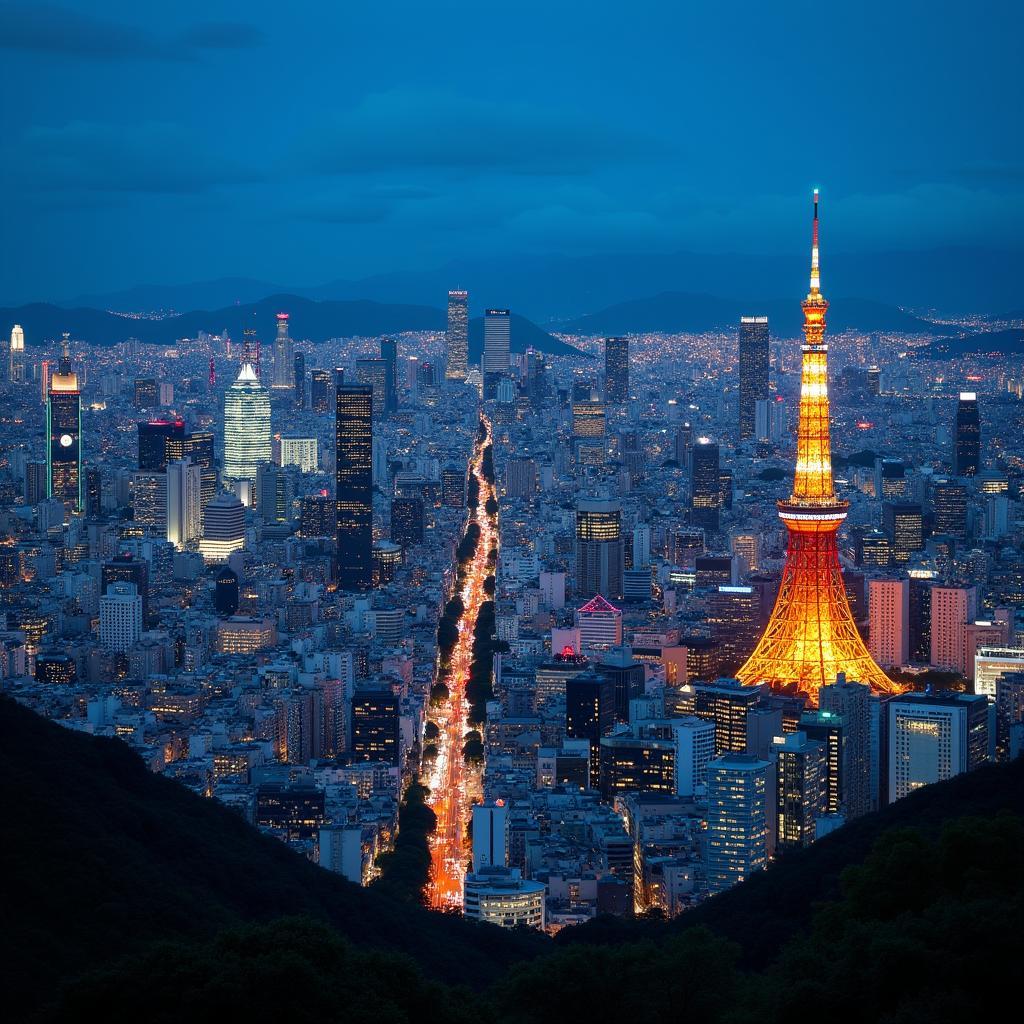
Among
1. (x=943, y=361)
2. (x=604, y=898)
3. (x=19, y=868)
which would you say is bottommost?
(x=604, y=898)

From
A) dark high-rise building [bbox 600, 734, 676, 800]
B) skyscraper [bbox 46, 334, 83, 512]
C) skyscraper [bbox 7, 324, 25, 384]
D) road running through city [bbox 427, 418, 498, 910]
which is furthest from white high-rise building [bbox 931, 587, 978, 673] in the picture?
skyscraper [bbox 7, 324, 25, 384]

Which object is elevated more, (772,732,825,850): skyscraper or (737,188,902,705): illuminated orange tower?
(737,188,902,705): illuminated orange tower

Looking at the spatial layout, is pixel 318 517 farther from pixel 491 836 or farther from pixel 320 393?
pixel 320 393

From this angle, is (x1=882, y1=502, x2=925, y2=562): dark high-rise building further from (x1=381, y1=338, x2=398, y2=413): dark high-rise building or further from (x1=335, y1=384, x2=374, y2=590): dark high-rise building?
(x1=381, y1=338, x2=398, y2=413): dark high-rise building

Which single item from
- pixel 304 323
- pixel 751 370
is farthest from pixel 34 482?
pixel 304 323

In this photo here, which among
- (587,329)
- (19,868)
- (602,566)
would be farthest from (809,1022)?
(587,329)

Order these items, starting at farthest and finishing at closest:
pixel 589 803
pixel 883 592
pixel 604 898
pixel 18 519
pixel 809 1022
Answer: pixel 18 519 < pixel 883 592 < pixel 589 803 < pixel 604 898 < pixel 809 1022

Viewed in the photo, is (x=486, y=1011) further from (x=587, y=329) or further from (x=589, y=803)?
(x=587, y=329)
